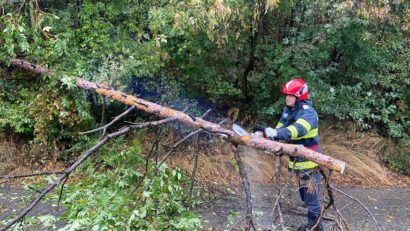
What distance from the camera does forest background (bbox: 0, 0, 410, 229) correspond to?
5883 millimetres

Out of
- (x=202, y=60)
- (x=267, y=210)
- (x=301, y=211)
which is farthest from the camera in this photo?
(x=202, y=60)

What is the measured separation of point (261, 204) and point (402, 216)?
1945mm

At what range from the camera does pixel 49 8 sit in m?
6.64

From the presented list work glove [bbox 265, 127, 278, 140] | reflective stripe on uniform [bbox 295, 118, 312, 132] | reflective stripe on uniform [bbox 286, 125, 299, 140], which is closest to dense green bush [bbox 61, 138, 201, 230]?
work glove [bbox 265, 127, 278, 140]

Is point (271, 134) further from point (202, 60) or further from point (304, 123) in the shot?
point (202, 60)

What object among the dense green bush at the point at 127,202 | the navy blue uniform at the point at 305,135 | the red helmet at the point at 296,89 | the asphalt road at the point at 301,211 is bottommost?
the asphalt road at the point at 301,211

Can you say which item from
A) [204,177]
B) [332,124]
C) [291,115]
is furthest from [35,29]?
[332,124]

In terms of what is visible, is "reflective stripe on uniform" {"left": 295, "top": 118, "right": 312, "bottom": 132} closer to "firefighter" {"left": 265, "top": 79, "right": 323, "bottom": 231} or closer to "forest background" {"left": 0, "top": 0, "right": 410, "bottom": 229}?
"firefighter" {"left": 265, "top": 79, "right": 323, "bottom": 231}

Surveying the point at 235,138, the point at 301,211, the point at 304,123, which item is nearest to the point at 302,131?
the point at 304,123

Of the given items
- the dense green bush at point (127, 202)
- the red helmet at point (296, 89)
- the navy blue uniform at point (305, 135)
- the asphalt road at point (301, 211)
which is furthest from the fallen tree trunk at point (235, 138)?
the asphalt road at point (301, 211)

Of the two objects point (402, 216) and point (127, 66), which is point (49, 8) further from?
point (402, 216)

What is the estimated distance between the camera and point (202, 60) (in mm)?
6871

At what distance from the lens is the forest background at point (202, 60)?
232 inches

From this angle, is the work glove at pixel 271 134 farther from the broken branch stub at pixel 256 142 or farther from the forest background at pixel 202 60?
the forest background at pixel 202 60
